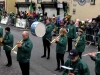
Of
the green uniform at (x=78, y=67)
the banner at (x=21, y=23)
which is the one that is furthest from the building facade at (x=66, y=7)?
the green uniform at (x=78, y=67)

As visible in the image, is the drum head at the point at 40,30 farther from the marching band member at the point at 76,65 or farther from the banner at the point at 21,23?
the banner at the point at 21,23

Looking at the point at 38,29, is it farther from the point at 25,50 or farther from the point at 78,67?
the point at 78,67

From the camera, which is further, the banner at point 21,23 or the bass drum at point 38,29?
the banner at point 21,23

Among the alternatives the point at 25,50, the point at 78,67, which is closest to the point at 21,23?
the point at 25,50

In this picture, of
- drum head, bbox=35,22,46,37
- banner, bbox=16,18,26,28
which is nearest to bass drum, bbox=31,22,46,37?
drum head, bbox=35,22,46,37

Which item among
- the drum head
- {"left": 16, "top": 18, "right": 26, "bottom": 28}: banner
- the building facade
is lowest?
{"left": 16, "top": 18, "right": 26, "bottom": 28}: banner

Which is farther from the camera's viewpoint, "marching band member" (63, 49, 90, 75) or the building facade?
the building facade

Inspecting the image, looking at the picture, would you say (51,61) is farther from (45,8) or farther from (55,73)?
(45,8)

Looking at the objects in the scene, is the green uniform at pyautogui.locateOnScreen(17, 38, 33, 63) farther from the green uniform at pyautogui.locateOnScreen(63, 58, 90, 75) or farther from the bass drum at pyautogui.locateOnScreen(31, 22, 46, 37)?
the bass drum at pyautogui.locateOnScreen(31, 22, 46, 37)

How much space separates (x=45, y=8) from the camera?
1184 inches

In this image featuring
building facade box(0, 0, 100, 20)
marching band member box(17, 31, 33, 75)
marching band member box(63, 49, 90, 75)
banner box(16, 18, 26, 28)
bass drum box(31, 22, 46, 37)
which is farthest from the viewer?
banner box(16, 18, 26, 28)

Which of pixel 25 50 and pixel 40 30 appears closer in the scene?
pixel 25 50

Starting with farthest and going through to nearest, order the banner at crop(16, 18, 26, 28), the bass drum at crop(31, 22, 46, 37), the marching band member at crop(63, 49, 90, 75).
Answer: the banner at crop(16, 18, 26, 28), the bass drum at crop(31, 22, 46, 37), the marching band member at crop(63, 49, 90, 75)

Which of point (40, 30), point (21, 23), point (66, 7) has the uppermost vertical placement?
point (66, 7)
